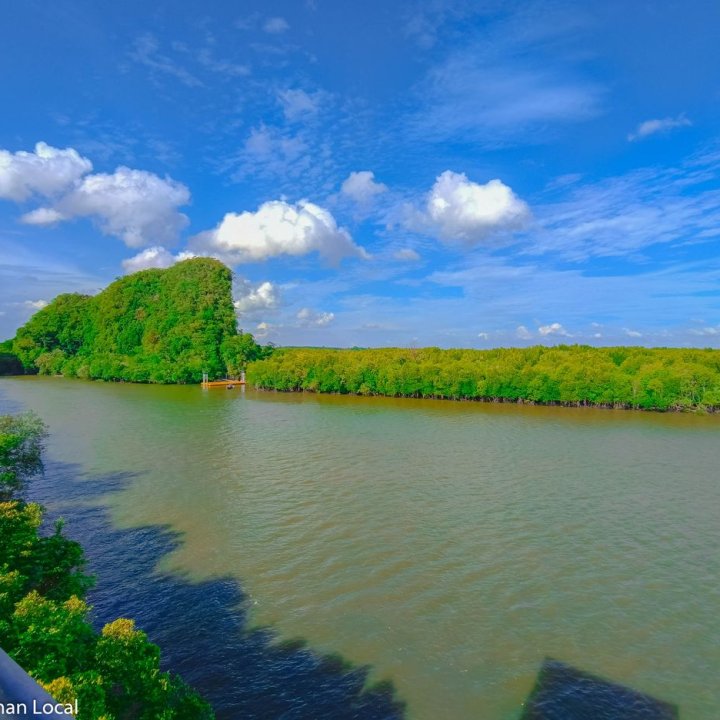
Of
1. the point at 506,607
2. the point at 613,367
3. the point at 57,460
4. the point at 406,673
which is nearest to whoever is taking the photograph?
the point at 406,673

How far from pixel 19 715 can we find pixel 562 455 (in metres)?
34.0

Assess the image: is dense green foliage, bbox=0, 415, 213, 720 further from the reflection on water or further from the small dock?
the small dock

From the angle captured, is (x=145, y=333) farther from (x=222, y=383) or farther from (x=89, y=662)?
(x=89, y=662)

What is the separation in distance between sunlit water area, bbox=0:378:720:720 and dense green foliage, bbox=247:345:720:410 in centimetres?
1485

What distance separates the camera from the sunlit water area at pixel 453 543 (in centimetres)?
1212

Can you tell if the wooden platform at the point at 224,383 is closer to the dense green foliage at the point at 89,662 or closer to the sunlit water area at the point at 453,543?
the sunlit water area at the point at 453,543

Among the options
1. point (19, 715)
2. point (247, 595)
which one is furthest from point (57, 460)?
point (19, 715)

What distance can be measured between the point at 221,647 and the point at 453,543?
8884 mm

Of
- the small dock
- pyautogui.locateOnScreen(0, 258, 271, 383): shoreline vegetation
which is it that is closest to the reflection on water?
the small dock

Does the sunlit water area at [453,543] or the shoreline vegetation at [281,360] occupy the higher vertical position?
the shoreline vegetation at [281,360]

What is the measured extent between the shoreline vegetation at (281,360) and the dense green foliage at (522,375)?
0.11 meters

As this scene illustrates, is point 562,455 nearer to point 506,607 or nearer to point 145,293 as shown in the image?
point 506,607

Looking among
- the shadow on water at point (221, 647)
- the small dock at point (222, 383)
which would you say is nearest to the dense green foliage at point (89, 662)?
the shadow on water at point (221, 647)

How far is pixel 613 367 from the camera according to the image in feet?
186
